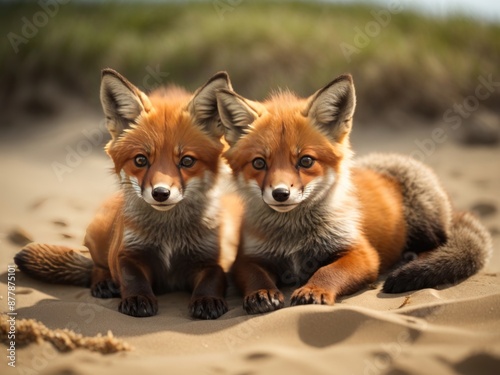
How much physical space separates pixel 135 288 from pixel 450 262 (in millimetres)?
1804

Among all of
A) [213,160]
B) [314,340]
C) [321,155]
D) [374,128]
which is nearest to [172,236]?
[213,160]

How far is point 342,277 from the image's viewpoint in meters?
3.57

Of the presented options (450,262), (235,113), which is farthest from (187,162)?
(450,262)

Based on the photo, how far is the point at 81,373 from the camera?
8.46 ft

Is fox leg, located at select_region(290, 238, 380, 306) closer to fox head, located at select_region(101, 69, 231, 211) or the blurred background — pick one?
fox head, located at select_region(101, 69, 231, 211)

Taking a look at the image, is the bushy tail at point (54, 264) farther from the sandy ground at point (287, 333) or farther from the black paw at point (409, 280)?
the black paw at point (409, 280)

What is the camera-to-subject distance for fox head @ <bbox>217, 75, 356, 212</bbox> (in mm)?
3535

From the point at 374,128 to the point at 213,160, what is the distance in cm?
428

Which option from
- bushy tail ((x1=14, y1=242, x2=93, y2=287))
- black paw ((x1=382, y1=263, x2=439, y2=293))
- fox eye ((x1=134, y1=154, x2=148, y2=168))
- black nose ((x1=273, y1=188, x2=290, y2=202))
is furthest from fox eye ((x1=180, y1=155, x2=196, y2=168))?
black paw ((x1=382, y1=263, x2=439, y2=293))

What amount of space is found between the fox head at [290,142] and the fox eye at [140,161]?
0.48 metres

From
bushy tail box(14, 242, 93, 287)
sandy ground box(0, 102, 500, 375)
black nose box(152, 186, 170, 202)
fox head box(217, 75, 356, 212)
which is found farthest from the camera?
bushy tail box(14, 242, 93, 287)

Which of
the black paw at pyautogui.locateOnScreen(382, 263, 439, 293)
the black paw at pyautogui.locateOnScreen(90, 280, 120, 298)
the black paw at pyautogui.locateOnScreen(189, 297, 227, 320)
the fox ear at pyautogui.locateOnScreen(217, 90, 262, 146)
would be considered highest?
the fox ear at pyautogui.locateOnScreen(217, 90, 262, 146)

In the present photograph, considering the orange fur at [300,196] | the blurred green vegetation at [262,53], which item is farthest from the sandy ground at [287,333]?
the blurred green vegetation at [262,53]

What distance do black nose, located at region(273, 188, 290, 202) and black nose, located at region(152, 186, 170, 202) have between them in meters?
0.56
